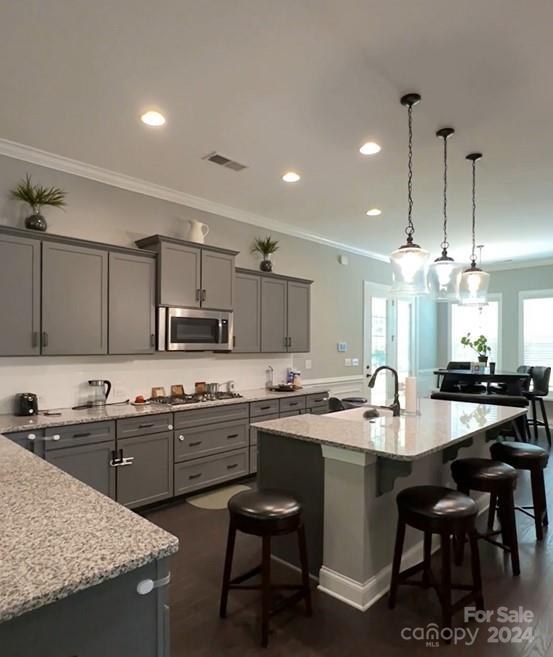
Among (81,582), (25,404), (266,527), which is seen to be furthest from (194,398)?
(81,582)

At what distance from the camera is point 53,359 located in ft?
11.9

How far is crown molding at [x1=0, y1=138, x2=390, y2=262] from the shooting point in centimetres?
347

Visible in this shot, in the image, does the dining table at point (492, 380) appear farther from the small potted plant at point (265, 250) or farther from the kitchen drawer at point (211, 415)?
the kitchen drawer at point (211, 415)

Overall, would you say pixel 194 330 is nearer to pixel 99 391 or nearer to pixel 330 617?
pixel 99 391

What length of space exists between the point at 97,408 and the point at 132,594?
282 centimetres

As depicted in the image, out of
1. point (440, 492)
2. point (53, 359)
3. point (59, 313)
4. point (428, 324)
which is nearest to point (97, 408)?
point (53, 359)

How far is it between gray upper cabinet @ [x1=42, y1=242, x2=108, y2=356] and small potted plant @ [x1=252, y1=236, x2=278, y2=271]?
82.4 inches

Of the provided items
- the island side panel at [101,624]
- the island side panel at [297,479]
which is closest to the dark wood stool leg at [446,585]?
the island side panel at [297,479]

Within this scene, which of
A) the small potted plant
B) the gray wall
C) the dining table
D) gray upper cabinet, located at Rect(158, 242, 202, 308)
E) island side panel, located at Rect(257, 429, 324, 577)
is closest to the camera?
island side panel, located at Rect(257, 429, 324, 577)

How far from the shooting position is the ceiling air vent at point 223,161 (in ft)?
11.7

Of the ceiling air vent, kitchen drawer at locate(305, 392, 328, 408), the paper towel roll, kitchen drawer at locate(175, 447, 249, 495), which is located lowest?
kitchen drawer at locate(175, 447, 249, 495)

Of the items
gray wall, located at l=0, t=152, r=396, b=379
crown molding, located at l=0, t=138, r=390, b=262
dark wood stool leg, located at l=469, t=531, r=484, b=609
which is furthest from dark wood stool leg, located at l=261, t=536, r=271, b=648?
crown molding, located at l=0, t=138, r=390, b=262

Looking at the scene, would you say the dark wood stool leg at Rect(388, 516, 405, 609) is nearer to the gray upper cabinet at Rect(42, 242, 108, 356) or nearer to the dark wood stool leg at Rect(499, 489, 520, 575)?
the dark wood stool leg at Rect(499, 489, 520, 575)

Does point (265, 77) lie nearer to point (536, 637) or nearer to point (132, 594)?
point (132, 594)
